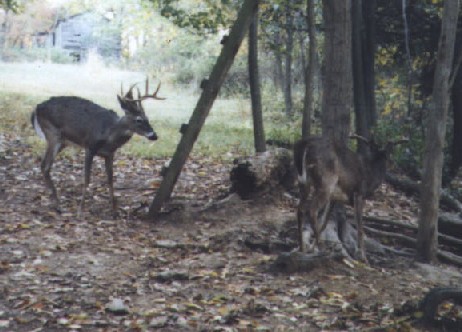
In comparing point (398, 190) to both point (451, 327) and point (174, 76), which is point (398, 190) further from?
point (174, 76)

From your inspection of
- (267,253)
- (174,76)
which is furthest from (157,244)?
(174,76)

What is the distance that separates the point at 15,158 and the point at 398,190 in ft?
24.2

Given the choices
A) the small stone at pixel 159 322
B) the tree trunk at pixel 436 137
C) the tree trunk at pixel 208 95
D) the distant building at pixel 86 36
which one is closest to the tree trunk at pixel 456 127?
the tree trunk at pixel 436 137

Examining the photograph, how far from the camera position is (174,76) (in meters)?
35.3

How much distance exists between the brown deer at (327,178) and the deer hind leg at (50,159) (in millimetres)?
3798

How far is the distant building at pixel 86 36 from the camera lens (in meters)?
48.7

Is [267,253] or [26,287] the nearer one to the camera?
[26,287]

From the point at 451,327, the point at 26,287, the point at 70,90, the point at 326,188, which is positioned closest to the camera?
the point at 451,327

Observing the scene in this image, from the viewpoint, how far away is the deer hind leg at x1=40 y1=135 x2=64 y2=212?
987cm

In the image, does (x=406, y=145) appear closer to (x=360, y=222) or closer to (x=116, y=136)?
(x=360, y=222)

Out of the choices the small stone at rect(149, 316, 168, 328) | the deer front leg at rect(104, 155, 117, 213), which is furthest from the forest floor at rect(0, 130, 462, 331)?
the deer front leg at rect(104, 155, 117, 213)

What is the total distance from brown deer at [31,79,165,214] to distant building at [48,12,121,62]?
36.6 meters

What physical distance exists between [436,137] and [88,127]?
505 centimetres

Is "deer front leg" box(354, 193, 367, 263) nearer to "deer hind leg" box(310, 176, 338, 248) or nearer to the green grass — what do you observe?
"deer hind leg" box(310, 176, 338, 248)
